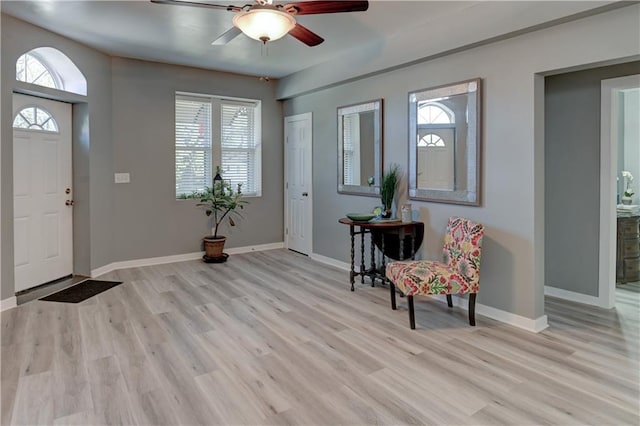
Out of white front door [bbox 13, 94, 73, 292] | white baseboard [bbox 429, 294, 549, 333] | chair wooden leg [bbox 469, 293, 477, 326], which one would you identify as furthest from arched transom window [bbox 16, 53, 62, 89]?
white baseboard [bbox 429, 294, 549, 333]

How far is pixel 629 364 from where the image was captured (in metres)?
2.67

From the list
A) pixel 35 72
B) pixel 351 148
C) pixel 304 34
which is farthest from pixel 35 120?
pixel 351 148

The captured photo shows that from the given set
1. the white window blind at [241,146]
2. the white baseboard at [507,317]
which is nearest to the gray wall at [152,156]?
the white window blind at [241,146]

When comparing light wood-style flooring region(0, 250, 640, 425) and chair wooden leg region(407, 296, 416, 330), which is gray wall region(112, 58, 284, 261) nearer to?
light wood-style flooring region(0, 250, 640, 425)

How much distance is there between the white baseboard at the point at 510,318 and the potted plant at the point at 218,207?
3.36 m

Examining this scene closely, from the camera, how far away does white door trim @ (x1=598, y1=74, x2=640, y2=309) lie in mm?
3672

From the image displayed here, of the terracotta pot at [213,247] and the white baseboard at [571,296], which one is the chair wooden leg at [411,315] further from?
the terracotta pot at [213,247]

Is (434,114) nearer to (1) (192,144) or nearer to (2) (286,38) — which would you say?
(2) (286,38)

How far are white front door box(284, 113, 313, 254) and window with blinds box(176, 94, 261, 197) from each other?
48 cm

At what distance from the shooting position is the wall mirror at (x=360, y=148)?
471cm

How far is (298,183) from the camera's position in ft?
20.8

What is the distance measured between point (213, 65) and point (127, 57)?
1.07m

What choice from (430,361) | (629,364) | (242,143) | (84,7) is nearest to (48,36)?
(84,7)

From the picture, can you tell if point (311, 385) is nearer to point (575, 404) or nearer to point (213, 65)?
point (575, 404)
